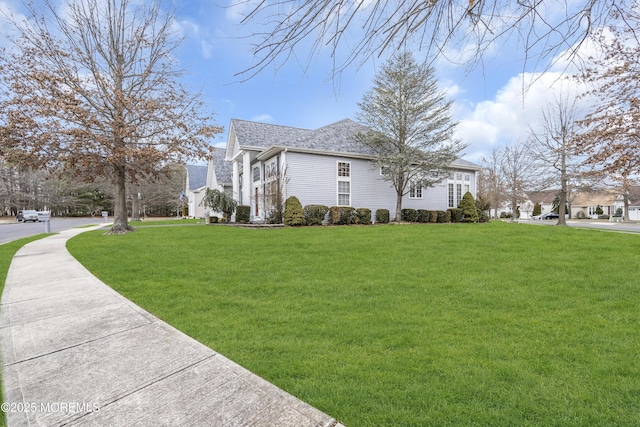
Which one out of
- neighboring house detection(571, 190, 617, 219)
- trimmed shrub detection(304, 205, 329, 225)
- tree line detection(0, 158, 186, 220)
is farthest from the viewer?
neighboring house detection(571, 190, 617, 219)

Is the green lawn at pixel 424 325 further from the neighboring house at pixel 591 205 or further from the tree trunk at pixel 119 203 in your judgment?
the neighboring house at pixel 591 205

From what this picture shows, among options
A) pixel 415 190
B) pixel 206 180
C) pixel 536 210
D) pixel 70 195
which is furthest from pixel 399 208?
pixel 70 195

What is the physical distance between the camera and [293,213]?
569 inches

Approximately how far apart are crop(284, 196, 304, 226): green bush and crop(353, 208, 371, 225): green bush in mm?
3127

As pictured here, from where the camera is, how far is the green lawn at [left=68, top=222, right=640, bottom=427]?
6.81 ft

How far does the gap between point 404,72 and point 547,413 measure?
682 inches

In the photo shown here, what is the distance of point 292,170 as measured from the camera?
15.6 m

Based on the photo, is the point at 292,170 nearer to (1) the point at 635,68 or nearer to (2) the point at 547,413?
(1) the point at 635,68

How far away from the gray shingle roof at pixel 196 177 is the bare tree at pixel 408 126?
1073 inches

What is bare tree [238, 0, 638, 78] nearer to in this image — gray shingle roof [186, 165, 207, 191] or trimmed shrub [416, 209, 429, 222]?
trimmed shrub [416, 209, 429, 222]

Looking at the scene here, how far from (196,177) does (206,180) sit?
5.37 meters

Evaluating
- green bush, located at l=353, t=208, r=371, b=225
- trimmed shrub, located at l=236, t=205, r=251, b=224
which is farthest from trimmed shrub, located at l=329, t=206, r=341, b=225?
trimmed shrub, located at l=236, t=205, r=251, b=224

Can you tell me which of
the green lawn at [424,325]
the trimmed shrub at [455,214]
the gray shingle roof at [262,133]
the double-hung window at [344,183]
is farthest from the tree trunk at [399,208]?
the green lawn at [424,325]

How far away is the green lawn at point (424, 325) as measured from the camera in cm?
208
